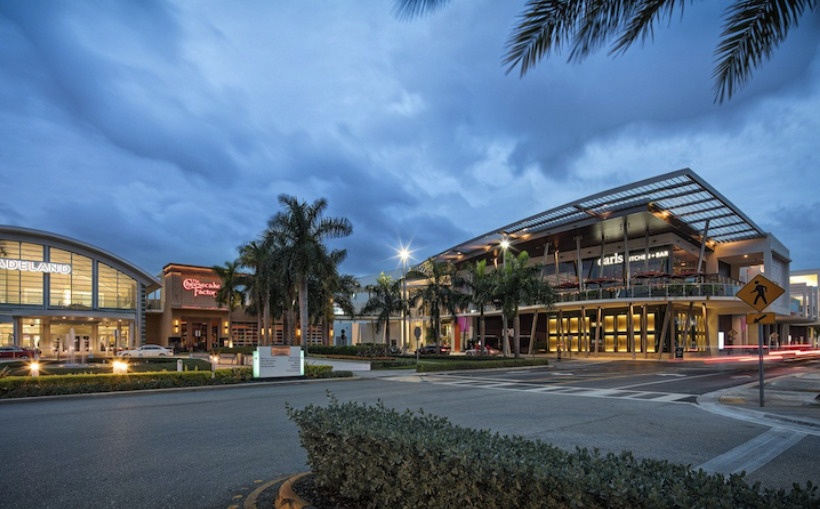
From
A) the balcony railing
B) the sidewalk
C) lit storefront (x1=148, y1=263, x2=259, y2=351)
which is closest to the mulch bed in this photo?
the sidewalk

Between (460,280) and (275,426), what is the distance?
122 feet

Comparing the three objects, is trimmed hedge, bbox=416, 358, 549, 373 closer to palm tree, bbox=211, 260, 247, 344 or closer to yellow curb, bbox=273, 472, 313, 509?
yellow curb, bbox=273, 472, 313, 509

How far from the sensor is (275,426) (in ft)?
35.5

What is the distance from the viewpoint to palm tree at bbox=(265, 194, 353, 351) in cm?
3506

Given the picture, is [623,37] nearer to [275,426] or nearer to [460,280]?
[275,426]

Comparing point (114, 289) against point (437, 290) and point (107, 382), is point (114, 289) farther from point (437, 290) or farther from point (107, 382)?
point (107, 382)

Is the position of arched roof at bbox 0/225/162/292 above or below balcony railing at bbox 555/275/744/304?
above

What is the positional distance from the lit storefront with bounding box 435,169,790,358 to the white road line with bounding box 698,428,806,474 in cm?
3175

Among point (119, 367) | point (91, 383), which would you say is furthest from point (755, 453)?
point (119, 367)

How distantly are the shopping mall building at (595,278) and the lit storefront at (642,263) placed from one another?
13 centimetres

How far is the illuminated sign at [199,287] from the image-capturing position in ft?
245

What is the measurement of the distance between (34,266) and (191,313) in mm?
27632

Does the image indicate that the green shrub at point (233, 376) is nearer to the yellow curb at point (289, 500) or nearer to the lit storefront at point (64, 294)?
the yellow curb at point (289, 500)

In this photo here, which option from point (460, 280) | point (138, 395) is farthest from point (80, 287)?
point (138, 395)
